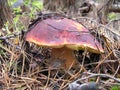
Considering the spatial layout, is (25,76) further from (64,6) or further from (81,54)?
(64,6)

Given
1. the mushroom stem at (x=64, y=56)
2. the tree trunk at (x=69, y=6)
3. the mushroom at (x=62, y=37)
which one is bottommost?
the tree trunk at (x=69, y=6)

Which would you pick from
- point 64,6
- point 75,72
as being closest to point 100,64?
point 75,72

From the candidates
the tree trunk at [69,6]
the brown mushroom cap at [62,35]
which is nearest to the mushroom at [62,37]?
the brown mushroom cap at [62,35]

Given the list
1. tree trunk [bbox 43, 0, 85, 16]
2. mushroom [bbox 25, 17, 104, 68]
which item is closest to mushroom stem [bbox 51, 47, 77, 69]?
mushroom [bbox 25, 17, 104, 68]

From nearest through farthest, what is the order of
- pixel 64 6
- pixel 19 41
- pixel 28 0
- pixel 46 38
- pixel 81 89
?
pixel 81 89
pixel 46 38
pixel 19 41
pixel 64 6
pixel 28 0

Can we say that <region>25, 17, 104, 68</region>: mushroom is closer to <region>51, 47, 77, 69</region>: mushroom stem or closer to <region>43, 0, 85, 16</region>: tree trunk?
<region>51, 47, 77, 69</region>: mushroom stem

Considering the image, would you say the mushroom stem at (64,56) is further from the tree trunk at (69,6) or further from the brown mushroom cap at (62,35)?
the tree trunk at (69,6)

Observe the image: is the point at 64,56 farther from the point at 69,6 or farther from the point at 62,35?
the point at 69,6

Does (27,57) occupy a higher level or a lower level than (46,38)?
lower
